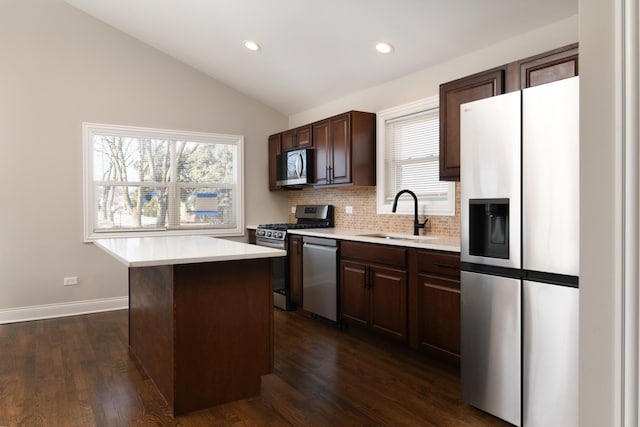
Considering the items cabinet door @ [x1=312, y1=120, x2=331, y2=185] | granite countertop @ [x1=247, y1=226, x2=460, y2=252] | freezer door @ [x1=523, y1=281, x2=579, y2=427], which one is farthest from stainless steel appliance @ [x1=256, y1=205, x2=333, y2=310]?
freezer door @ [x1=523, y1=281, x2=579, y2=427]

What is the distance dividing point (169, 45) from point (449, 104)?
339 cm

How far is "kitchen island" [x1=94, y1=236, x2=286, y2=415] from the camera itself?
240 centimetres

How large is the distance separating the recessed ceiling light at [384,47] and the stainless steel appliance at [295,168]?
1485mm

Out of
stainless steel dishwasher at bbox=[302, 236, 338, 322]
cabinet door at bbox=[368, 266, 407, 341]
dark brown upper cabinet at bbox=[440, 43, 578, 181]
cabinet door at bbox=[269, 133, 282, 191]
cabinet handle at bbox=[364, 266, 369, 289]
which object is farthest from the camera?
cabinet door at bbox=[269, 133, 282, 191]

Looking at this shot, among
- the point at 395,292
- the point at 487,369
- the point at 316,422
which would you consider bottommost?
the point at 316,422

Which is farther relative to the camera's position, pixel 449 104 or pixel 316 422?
pixel 449 104

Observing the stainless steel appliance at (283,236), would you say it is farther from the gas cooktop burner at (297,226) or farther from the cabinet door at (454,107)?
the cabinet door at (454,107)

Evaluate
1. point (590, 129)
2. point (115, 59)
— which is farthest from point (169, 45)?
point (590, 129)

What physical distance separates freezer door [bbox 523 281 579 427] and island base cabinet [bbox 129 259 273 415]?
1458 millimetres

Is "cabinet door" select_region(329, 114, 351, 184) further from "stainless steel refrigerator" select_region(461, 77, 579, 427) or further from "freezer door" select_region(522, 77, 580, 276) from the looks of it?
"freezer door" select_region(522, 77, 580, 276)

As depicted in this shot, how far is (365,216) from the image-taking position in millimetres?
4703

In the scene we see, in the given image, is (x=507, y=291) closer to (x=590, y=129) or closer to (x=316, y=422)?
(x=316, y=422)

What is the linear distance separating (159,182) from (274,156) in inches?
58.7

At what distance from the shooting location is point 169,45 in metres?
4.96
